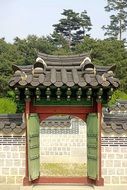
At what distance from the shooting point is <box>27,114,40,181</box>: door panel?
9078 mm

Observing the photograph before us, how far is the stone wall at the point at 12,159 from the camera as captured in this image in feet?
30.7

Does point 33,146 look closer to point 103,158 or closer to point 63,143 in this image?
point 103,158

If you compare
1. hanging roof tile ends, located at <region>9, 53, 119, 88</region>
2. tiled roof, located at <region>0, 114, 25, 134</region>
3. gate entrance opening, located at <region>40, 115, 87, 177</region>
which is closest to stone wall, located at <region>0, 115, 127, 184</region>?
tiled roof, located at <region>0, 114, 25, 134</region>

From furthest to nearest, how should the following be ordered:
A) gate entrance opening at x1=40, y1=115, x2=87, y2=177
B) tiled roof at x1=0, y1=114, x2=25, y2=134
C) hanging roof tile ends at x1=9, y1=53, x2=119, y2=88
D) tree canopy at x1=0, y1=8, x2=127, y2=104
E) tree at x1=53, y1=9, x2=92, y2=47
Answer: tree at x1=53, y1=9, x2=92, y2=47
tree canopy at x1=0, y1=8, x2=127, y2=104
gate entrance opening at x1=40, y1=115, x2=87, y2=177
tiled roof at x1=0, y1=114, x2=25, y2=134
hanging roof tile ends at x1=9, y1=53, x2=119, y2=88

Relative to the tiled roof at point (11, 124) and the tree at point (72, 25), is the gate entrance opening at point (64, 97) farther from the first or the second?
the tree at point (72, 25)

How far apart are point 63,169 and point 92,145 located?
5.32 meters

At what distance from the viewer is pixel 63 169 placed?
14.3 metres

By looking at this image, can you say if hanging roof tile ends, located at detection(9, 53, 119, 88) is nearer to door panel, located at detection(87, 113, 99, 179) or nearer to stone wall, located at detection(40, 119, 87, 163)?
door panel, located at detection(87, 113, 99, 179)

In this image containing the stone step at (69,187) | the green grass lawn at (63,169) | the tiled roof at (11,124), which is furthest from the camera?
the green grass lawn at (63,169)

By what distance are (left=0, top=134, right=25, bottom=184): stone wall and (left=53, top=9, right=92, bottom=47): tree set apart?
156 feet

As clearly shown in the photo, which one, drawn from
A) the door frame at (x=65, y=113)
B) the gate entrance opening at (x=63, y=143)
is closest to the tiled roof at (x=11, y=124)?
the door frame at (x=65, y=113)

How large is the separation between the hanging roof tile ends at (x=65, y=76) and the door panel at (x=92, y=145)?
868 millimetres

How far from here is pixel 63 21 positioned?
56.2 metres

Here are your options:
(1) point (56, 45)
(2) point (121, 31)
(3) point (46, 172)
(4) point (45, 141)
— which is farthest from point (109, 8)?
(3) point (46, 172)
